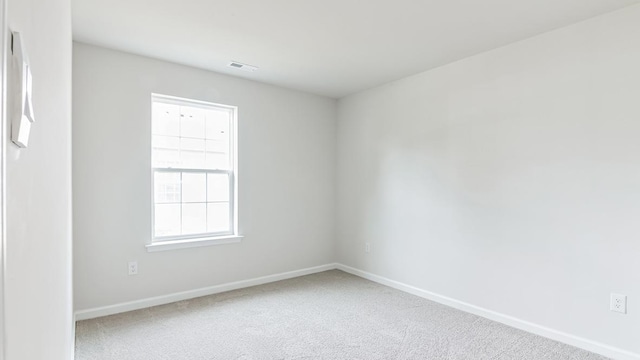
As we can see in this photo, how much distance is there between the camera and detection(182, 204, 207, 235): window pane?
3723mm

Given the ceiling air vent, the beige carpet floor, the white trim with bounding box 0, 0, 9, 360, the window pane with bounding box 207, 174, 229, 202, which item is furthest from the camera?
the window pane with bounding box 207, 174, 229, 202

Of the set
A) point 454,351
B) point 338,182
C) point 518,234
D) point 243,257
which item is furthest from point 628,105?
point 243,257

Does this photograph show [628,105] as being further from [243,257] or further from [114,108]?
[114,108]

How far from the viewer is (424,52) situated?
128 inches

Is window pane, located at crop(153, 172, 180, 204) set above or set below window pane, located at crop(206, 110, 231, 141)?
below

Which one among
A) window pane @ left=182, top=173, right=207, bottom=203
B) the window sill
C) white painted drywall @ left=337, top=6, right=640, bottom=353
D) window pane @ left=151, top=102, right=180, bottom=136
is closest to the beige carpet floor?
white painted drywall @ left=337, top=6, right=640, bottom=353

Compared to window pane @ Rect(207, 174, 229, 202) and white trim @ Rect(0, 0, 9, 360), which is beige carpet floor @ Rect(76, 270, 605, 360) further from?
Answer: white trim @ Rect(0, 0, 9, 360)

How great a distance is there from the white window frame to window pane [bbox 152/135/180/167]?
0.06 metres

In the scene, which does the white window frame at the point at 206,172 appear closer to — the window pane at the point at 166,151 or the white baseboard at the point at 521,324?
the window pane at the point at 166,151

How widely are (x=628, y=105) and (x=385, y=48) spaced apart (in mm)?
1876

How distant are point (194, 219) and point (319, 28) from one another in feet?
7.83

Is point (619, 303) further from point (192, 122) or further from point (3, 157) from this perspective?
point (192, 122)

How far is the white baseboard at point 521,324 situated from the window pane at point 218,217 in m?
1.98

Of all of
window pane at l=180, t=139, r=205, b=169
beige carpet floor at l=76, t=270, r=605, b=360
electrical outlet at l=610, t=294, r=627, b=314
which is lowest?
beige carpet floor at l=76, t=270, r=605, b=360
